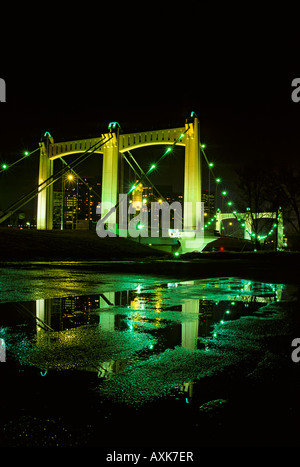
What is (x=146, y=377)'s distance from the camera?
126 inches

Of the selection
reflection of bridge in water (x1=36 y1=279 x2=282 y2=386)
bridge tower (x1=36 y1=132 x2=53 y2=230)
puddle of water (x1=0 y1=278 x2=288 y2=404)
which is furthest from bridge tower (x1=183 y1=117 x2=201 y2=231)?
puddle of water (x1=0 y1=278 x2=288 y2=404)

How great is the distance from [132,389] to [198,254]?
2563cm

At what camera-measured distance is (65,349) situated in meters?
4.06

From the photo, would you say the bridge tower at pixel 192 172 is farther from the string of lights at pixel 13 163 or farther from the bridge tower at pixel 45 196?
the string of lights at pixel 13 163

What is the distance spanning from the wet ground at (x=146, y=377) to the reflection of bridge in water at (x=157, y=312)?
3cm

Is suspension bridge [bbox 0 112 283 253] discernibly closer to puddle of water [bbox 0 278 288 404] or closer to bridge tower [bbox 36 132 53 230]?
bridge tower [bbox 36 132 53 230]

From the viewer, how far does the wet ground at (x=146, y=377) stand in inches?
90.6

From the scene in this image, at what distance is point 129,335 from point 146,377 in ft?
5.40

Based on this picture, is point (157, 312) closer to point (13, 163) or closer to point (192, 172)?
point (192, 172)

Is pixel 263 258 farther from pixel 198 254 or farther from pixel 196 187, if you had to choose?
pixel 196 187

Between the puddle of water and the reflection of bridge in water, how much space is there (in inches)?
0.5

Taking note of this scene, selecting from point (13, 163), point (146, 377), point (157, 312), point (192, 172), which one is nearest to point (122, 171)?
point (192, 172)

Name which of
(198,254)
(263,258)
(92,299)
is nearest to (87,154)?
(198,254)

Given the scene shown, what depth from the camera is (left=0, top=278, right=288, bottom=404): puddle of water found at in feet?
10.7
